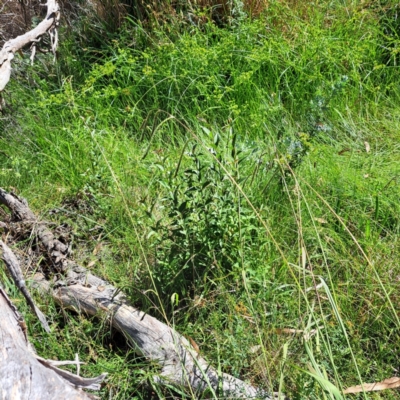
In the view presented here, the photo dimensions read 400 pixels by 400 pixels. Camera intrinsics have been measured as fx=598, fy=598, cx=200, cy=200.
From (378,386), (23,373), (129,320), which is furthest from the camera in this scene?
(129,320)

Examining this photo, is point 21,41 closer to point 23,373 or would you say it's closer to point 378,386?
point 23,373

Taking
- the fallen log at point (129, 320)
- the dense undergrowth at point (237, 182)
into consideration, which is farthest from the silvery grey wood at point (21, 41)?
the fallen log at point (129, 320)

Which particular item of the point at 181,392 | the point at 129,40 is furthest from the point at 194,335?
the point at 129,40

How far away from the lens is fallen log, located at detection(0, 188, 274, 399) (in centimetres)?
255

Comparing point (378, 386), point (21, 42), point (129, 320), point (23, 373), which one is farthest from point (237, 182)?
point (21, 42)

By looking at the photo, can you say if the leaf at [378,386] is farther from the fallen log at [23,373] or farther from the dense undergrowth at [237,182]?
the fallen log at [23,373]

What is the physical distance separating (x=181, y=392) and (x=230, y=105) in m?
2.31

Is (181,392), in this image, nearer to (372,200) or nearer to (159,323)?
(159,323)

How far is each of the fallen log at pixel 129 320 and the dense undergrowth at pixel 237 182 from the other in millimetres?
81

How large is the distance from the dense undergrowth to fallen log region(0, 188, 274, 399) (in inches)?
3.2

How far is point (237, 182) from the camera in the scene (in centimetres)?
276

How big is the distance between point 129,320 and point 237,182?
2.81 feet

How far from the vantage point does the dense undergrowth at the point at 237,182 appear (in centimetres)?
270

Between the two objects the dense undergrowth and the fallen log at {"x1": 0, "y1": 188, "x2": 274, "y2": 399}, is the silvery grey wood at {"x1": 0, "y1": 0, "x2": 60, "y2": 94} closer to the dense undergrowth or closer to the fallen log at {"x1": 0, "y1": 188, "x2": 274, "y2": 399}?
the dense undergrowth
